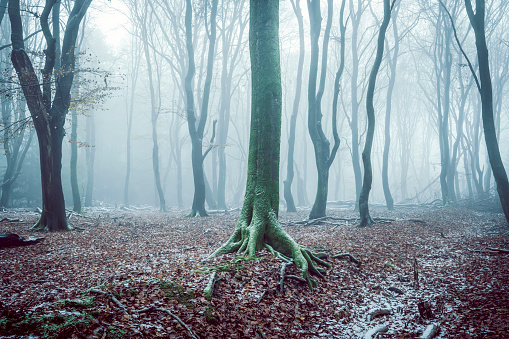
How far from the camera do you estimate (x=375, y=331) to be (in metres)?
3.99

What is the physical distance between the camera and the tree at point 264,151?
6.11 metres

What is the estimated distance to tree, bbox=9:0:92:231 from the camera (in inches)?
377

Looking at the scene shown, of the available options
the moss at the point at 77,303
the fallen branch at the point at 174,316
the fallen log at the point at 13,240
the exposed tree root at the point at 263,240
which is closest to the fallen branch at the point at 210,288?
the fallen branch at the point at 174,316

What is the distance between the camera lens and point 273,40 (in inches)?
259

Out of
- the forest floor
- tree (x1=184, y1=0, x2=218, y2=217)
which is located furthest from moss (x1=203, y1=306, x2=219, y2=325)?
tree (x1=184, y1=0, x2=218, y2=217)

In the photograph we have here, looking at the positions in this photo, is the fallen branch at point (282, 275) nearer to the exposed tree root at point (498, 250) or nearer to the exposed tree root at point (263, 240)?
the exposed tree root at point (263, 240)

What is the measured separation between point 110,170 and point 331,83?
30865 millimetres

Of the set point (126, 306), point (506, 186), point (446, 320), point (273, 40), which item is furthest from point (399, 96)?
point (126, 306)

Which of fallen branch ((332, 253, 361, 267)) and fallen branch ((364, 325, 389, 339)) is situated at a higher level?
Answer: fallen branch ((332, 253, 361, 267))

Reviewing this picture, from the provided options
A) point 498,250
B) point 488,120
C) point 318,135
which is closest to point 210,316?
point 498,250

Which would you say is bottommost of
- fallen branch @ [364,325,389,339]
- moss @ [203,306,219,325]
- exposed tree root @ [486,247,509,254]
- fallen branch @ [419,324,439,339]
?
fallen branch @ [364,325,389,339]

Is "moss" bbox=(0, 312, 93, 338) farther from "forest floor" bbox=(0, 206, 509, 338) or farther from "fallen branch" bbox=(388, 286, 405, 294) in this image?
"fallen branch" bbox=(388, 286, 405, 294)

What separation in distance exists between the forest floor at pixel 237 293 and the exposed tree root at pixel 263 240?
0.92ft

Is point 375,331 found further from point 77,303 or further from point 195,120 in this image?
point 195,120
